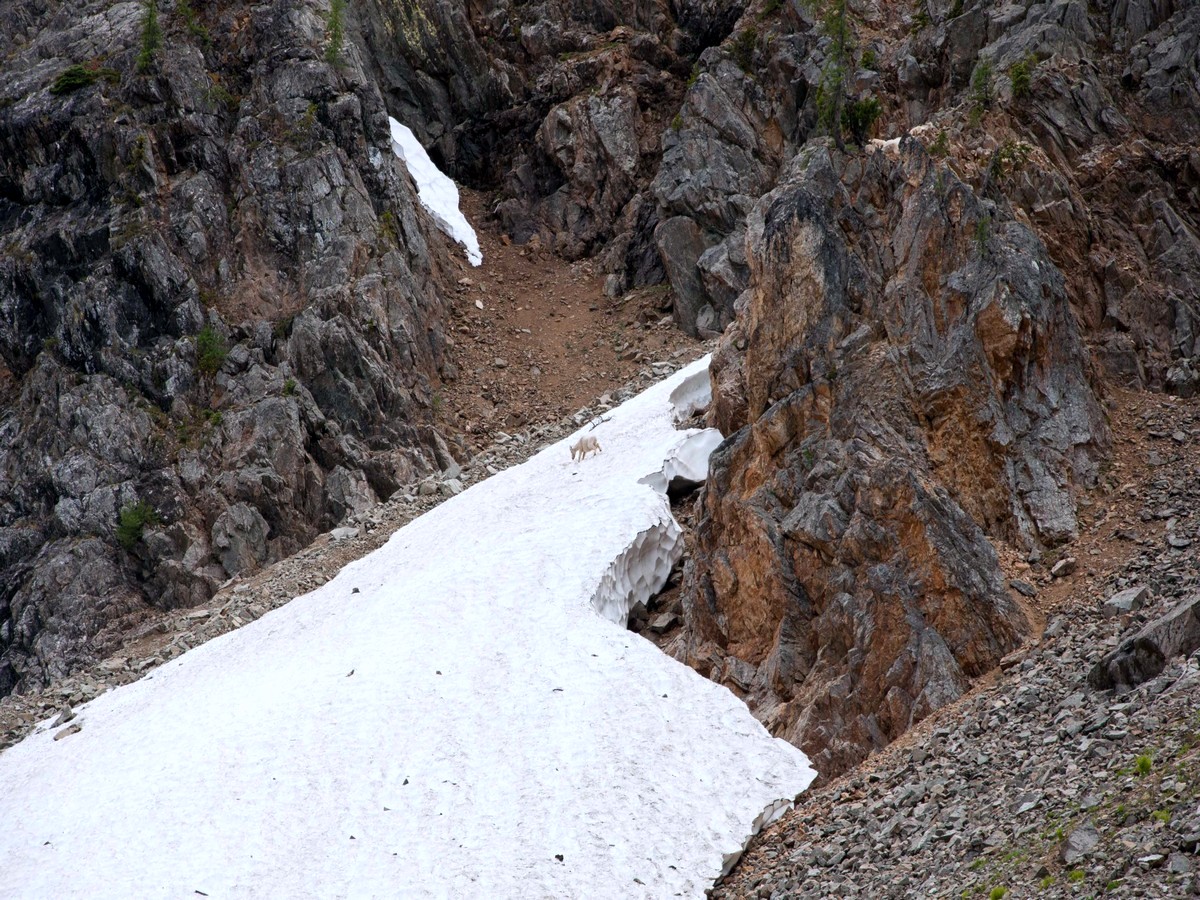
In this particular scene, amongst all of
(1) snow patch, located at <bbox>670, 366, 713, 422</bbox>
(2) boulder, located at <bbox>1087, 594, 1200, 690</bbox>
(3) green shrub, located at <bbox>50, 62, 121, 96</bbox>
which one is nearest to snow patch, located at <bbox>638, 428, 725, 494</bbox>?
(1) snow patch, located at <bbox>670, 366, 713, 422</bbox>

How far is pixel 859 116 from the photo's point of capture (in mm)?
23078

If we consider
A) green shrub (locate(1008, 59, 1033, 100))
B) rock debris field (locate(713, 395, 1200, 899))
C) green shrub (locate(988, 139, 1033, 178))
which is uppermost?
green shrub (locate(1008, 59, 1033, 100))

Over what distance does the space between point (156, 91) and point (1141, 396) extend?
141ft

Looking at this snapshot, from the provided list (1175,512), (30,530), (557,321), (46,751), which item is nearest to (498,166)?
(557,321)

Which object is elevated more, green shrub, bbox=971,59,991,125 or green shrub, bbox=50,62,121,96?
green shrub, bbox=50,62,121,96

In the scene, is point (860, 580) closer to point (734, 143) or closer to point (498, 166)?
point (734, 143)

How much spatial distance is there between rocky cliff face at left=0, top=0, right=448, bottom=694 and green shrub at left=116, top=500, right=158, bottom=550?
78 mm

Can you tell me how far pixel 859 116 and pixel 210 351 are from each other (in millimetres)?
28724

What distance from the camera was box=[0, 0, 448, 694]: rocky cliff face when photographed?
37.4 meters

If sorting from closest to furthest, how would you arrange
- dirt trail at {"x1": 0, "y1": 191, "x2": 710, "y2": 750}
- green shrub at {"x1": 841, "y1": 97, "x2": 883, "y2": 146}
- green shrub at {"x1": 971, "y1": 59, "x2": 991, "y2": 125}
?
green shrub at {"x1": 841, "y1": 97, "x2": 883, "y2": 146}, green shrub at {"x1": 971, "y1": 59, "x2": 991, "y2": 125}, dirt trail at {"x1": 0, "y1": 191, "x2": 710, "y2": 750}

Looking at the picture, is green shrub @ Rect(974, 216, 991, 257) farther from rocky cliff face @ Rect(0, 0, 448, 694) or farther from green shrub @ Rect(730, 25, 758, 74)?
green shrub @ Rect(730, 25, 758, 74)

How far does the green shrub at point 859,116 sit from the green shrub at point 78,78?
1478 inches

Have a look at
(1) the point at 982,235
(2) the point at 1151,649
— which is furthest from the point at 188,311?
(2) the point at 1151,649

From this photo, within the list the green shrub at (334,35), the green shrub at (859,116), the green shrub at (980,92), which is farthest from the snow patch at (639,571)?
the green shrub at (334,35)
